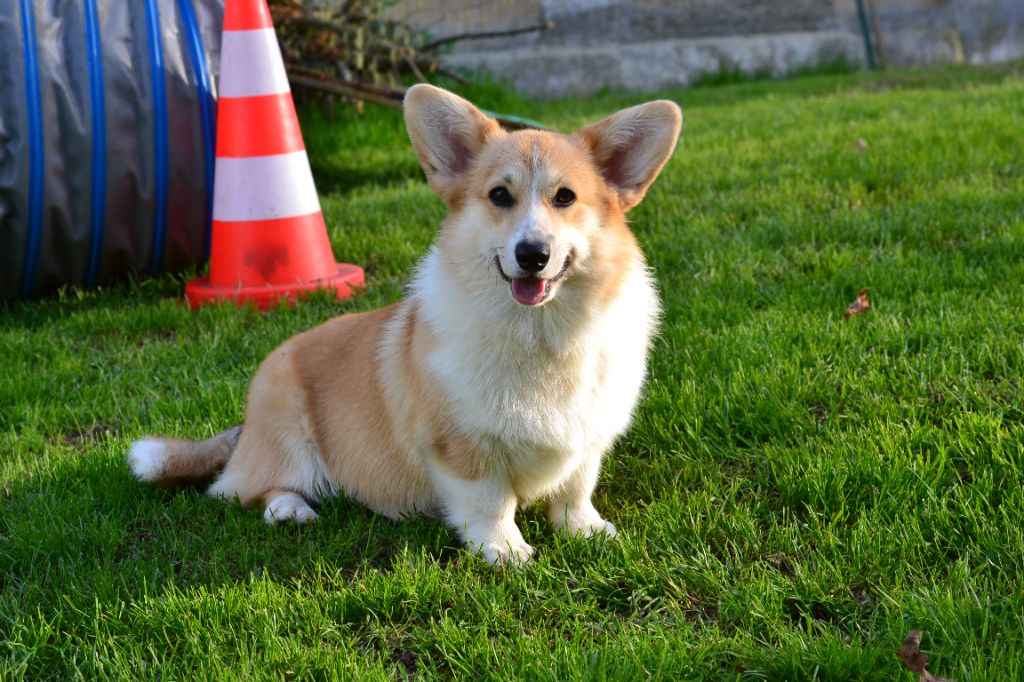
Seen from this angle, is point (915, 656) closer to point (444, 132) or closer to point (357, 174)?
point (444, 132)

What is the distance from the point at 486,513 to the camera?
8.27 ft

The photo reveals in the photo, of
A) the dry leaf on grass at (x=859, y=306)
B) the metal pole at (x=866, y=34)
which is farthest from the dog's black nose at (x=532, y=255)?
the metal pole at (x=866, y=34)

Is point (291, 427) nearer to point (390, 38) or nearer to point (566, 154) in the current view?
point (566, 154)

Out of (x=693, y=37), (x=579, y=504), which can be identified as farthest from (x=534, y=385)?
(x=693, y=37)

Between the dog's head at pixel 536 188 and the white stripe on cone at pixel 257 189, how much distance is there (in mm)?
1920

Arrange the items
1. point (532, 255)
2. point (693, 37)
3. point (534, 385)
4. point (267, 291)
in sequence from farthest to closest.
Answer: point (693, 37), point (267, 291), point (534, 385), point (532, 255)

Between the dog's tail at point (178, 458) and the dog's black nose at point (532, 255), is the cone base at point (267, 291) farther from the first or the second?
the dog's black nose at point (532, 255)

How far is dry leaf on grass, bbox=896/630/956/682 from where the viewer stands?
186 cm

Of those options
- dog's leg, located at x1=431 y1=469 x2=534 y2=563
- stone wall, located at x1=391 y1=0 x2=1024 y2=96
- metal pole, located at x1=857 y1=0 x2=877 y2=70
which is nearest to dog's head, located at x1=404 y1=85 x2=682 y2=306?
dog's leg, located at x1=431 y1=469 x2=534 y2=563

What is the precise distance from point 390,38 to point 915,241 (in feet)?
14.8

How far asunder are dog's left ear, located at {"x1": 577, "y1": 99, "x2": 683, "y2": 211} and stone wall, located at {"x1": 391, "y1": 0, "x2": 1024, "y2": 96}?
8.38m

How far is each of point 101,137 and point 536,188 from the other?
9.09 ft

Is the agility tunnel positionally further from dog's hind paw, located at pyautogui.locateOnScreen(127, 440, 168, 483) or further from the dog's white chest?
the dog's white chest

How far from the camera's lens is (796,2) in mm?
12188
